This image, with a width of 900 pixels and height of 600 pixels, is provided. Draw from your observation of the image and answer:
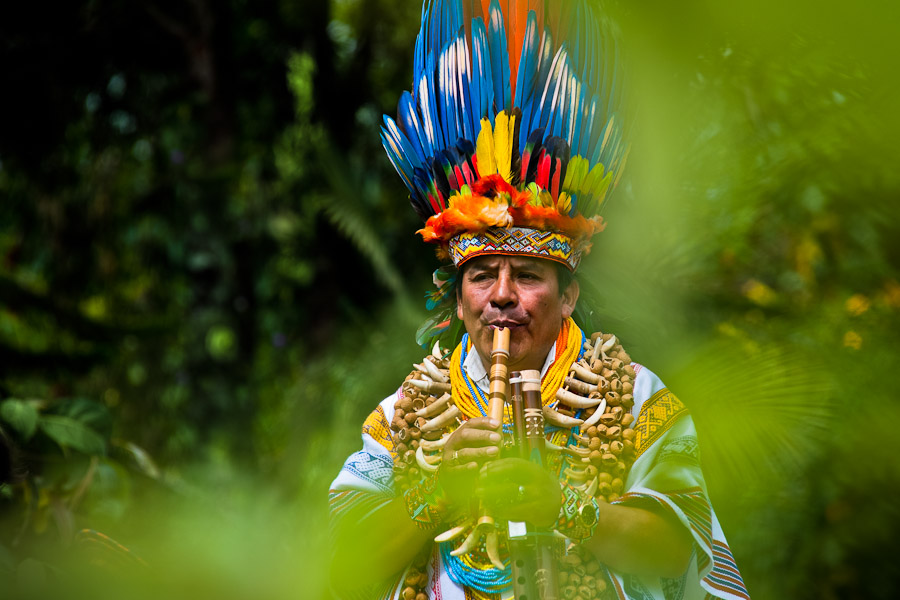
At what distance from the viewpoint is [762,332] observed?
145 inches

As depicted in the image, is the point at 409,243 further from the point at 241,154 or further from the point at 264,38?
the point at 264,38

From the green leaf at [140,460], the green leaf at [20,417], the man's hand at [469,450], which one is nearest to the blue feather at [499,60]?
the man's hand at [469,450]

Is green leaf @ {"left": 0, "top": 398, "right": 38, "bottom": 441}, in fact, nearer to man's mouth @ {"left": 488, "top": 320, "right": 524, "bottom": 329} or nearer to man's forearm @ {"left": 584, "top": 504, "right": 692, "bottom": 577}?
man's mouth @ {"left": 488, "top": 320, "right": 524, "bottom": 329}

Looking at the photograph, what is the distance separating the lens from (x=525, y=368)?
2.30 metres

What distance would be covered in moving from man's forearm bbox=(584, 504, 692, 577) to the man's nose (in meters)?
0.52

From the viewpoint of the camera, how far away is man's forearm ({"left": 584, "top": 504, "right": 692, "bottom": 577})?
6.66ft

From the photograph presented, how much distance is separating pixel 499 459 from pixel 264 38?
4955mm

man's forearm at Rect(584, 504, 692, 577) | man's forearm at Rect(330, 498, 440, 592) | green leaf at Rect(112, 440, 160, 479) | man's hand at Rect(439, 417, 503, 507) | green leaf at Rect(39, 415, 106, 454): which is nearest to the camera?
man's hand at Rect(439, 417, 503, 507)

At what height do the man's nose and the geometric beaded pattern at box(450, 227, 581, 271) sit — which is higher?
the geometric beaded pattern at box(450, 227, 581, 271)

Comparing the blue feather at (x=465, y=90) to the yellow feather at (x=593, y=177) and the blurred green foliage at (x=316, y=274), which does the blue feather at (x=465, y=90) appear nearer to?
the yellow feather at (x=593, y=177)

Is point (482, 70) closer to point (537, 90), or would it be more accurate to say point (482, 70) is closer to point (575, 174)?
point (537, 90)

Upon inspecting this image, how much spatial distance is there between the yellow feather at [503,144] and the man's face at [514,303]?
0.21 metres

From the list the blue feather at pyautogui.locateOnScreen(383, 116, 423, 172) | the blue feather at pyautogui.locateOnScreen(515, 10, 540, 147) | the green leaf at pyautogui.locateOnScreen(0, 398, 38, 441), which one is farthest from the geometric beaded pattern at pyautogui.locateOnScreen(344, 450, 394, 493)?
the green leaf at pyautogui.locateOnScreen(0, 398, 38, 441)

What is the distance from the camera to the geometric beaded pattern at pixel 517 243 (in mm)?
2203
